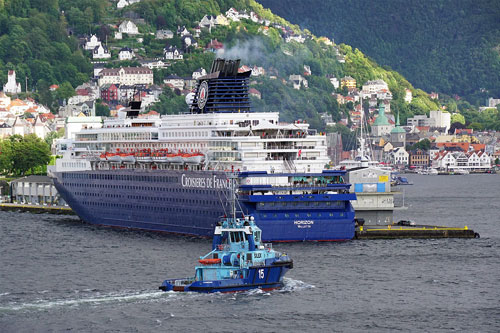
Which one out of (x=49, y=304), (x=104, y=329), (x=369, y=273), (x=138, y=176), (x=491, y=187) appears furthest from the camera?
(x=491, y=187)

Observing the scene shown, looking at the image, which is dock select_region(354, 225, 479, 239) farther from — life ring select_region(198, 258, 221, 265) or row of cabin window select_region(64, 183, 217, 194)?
life ring select_region(198, 258, 221, 265)

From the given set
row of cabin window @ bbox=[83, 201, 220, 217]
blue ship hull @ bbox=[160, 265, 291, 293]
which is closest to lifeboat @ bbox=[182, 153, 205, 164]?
row of cabin window @ bbox=[83, 201, 220, 217]

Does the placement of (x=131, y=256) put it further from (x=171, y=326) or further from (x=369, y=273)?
(x=171, y=326)

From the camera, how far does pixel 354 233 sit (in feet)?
273

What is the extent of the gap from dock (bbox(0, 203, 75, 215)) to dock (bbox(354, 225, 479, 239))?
36.0 metres

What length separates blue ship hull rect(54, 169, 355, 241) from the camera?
78.7m

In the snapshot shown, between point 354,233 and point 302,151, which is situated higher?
point 302,151

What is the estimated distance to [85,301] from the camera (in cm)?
6088

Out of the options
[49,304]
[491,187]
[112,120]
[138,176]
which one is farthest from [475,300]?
[491,187]

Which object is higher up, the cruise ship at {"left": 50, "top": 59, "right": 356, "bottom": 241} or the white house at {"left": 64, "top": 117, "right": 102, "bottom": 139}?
the white house at {"left": 64, "top": 117, "right": 102, "bottom": 139}

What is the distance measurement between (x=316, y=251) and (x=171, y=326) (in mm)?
21098

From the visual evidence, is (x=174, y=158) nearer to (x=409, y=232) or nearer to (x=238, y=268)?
(x=409, y=232)

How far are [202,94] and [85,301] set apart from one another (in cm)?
3325

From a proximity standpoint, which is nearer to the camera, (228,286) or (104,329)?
(104,329)
